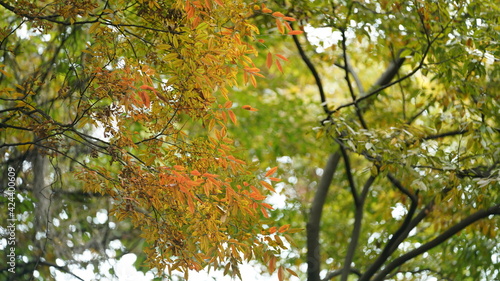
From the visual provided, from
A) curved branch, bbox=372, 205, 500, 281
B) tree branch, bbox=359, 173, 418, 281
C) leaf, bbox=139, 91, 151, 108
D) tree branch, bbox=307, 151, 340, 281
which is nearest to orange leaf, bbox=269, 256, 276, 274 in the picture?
leaf, bbox=139, 91, 151, 108

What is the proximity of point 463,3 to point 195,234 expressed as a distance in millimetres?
3321

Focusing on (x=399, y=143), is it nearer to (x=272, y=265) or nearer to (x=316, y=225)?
(x=272, y=265)

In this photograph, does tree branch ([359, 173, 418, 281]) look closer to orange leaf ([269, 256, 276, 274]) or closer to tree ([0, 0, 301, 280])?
tree ([0, 0, 301, 280])

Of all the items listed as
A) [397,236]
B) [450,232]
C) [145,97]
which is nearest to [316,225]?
[397,236]

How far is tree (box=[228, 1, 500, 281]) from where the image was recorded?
4.73 metres

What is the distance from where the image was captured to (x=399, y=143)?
473cm

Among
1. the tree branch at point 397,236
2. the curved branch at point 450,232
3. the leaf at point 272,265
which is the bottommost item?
the leaf at point 272,265

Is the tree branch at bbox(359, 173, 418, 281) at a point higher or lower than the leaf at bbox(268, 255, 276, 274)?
higher

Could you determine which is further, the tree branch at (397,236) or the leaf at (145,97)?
the tree branch at (397,236)

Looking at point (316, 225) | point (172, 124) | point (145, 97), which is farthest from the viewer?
point (316, 225)

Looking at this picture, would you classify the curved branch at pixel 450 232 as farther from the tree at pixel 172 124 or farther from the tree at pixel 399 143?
the tree at pixel 172 124

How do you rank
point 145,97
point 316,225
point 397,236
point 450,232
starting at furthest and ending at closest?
point 316,225 → point 397,236 → point 450,232 → point 145,97

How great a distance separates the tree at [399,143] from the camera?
4.73 metres

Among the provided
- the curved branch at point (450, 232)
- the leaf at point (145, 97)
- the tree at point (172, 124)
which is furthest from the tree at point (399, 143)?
the leaf at point (145, 97)
